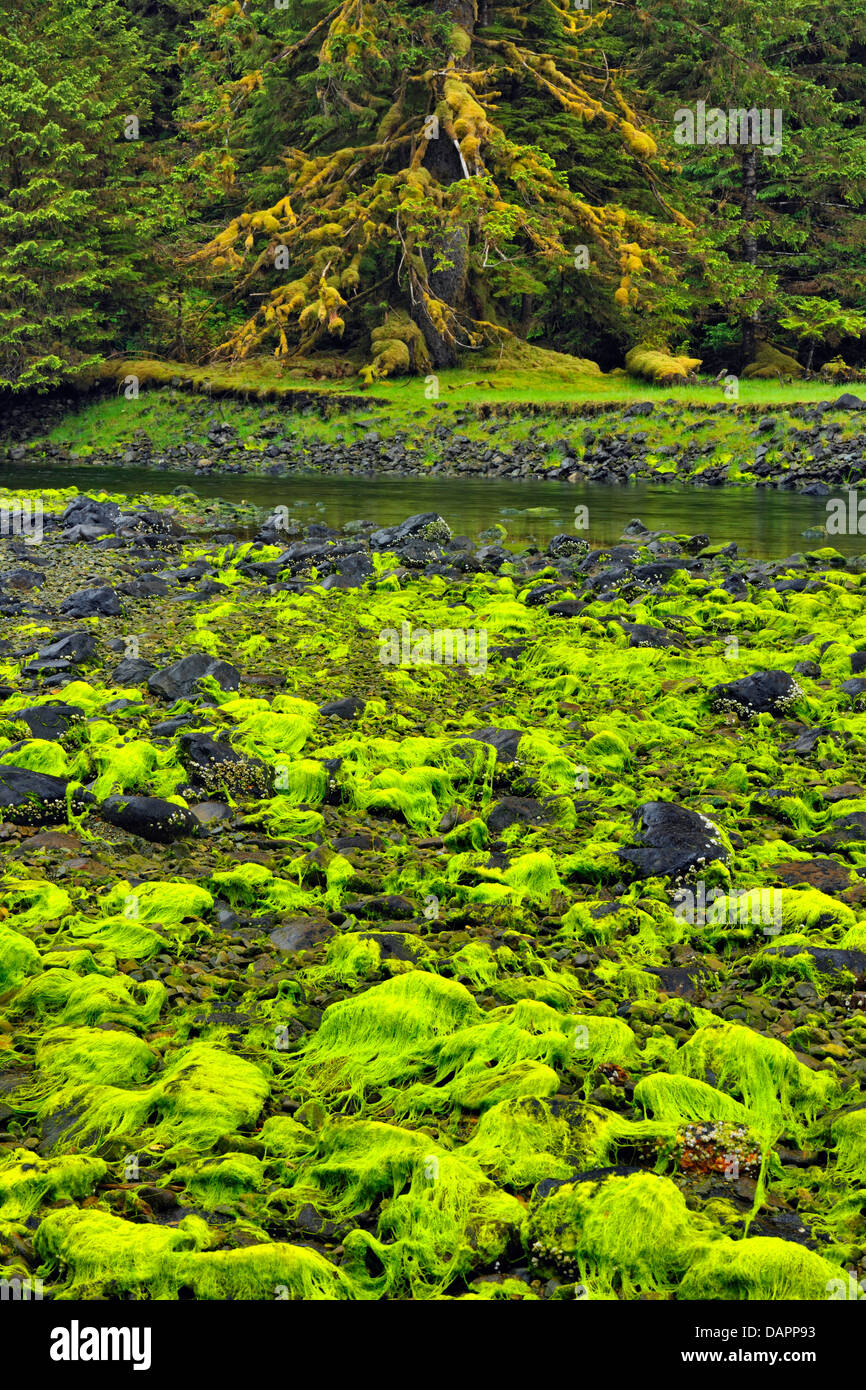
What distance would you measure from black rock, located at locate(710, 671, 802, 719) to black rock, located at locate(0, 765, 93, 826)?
3.42m

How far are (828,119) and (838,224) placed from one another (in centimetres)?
267

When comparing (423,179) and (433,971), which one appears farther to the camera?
(423,179)

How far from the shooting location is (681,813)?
4.62 m

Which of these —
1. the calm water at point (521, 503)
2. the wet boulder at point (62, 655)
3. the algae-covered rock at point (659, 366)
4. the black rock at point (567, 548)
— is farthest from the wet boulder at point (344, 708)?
the algae-covered rock at point (659, 366)

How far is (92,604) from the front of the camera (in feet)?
28.3

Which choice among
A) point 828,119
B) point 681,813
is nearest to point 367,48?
point 828,119

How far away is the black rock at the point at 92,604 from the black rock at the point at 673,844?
5248mm

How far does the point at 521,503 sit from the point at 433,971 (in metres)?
13.2

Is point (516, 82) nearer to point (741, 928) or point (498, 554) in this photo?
point (498, 554)

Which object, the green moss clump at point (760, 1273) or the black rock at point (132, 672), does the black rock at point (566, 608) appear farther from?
the green moss clump at point (760, 1273)

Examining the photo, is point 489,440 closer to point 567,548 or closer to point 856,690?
point 567,548

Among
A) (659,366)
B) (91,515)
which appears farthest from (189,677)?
(659,366)

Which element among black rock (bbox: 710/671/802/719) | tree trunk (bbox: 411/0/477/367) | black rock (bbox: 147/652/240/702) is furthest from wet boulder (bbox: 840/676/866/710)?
tree trunk (bbox: 411/0/477/367)
